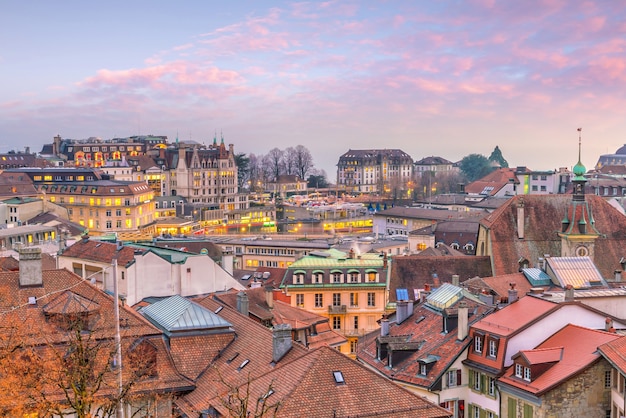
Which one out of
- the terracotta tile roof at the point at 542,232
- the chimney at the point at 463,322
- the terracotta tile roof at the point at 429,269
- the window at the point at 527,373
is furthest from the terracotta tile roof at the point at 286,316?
the terracotta tile roof at the point at 542,232

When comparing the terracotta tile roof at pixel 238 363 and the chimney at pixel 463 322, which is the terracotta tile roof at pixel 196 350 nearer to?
the terracotta tile roof at pixel 238 363

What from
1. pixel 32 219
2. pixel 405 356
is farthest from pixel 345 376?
pixel 32 219

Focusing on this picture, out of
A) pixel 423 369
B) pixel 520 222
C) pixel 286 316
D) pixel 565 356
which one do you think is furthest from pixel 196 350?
pixel 520 222

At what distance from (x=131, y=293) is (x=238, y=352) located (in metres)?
21.2

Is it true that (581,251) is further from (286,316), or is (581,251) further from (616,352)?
(616,352)

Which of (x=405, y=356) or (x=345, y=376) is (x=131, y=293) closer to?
(x=405, y=356)

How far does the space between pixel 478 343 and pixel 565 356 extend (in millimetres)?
5292

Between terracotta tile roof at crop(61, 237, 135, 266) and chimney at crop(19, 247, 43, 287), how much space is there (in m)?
17.5

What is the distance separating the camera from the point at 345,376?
111 feet

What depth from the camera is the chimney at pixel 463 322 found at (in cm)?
4724

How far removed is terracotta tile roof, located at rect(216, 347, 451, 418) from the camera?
3228 centimetres

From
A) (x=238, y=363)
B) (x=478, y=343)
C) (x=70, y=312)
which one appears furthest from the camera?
(x=478, y=343)

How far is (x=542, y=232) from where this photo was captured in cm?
7775

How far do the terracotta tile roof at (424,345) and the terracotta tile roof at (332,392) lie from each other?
12.6m
